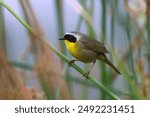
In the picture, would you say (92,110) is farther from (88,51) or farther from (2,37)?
(2,37)

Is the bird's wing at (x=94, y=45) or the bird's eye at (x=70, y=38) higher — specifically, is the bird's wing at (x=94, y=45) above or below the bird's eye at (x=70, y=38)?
below

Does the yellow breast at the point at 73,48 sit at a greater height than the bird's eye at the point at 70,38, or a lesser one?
lesser

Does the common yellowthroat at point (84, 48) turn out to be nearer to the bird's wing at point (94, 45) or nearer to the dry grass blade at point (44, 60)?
the bird's wing at point (94, 45)

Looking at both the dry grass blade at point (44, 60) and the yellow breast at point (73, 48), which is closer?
the dry grass blade at point (44, 60)

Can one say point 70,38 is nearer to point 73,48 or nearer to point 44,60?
point 73,48

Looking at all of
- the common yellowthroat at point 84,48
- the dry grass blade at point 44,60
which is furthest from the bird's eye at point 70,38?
the dry grass blade at point 44,60

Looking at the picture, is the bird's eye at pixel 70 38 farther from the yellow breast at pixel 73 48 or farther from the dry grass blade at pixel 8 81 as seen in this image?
the dry grass blade at pixel 8 81

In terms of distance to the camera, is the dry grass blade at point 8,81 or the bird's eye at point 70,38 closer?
the dry grass blade at point 8,81
